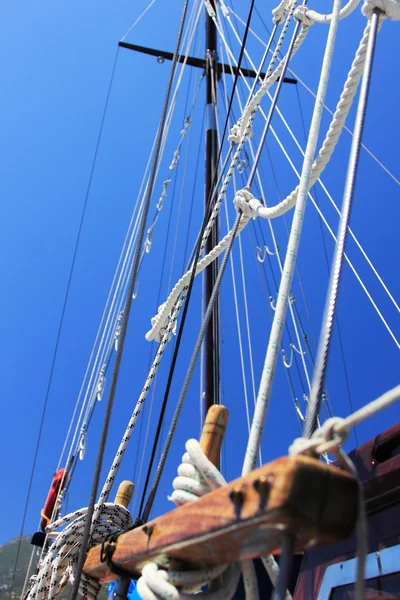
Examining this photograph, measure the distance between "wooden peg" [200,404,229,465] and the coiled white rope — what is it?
78 centimetres

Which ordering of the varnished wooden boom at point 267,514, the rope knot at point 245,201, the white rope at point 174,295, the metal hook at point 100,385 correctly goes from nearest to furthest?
1. the varnished wooden boom at point 267,514
2. the rope knot at point 245,201
3. the white rope at point 174,295
4. the metal hook at point 100,385

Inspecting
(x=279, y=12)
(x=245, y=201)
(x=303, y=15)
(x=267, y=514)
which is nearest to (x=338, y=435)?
(x=267, y=514)

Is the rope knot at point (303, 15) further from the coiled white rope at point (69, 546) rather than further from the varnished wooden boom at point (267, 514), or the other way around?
the varnished wooden boom at point (267, 514)

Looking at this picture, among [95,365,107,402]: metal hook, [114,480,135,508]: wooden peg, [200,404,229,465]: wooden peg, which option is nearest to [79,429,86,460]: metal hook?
[95,365,107,402]: metal hook

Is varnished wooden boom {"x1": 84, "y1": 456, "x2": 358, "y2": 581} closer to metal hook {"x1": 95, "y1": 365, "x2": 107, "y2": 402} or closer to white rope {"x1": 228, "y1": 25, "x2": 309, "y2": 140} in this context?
white rope {"x1": 228, "y1": 25, "x2": 309, "y2": 140}

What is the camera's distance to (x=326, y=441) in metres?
0.74

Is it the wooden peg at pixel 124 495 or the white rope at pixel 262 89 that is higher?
the white rope at pixel 262 89

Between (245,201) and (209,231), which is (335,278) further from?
(209,231)

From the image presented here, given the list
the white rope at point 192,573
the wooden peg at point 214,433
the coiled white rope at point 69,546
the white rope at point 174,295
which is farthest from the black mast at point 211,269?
the white rope at point 192,573

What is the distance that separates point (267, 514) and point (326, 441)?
142mm

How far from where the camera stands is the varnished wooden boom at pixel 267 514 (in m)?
0.67

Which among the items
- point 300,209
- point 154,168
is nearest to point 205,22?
point 154,168

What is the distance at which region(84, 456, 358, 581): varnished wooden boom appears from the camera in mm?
670

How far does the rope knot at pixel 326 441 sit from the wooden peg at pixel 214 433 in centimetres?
41
